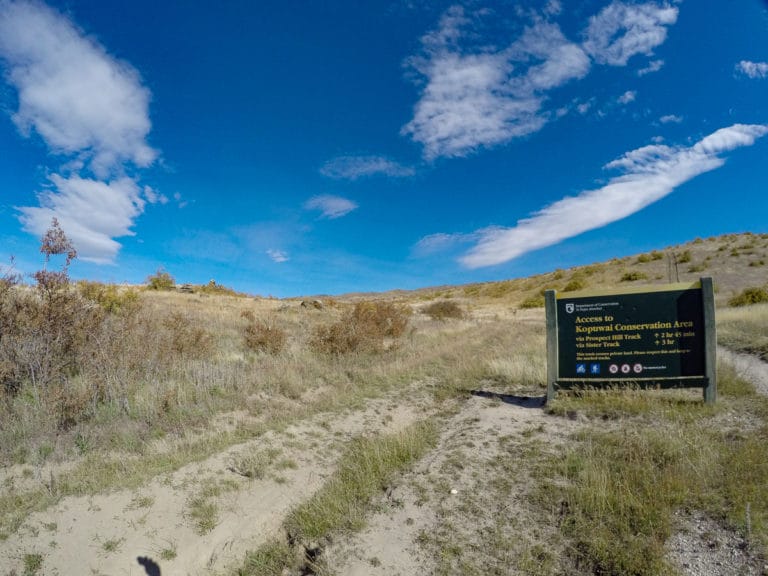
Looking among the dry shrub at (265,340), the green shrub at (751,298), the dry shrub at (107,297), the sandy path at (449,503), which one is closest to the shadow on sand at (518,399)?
the sandy path at (449,503)

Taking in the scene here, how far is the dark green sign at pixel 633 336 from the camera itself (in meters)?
6.46

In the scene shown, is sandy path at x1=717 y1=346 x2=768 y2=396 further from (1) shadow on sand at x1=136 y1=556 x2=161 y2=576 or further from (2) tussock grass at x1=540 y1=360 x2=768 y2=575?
(1) shadow on sand at x1=136 y1=556 x2=161 y2=576

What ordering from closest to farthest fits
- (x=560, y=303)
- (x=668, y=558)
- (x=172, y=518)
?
(x=668, y=558) < (x=172, y=518) < (x=560, y=303)

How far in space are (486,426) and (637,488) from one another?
255cm

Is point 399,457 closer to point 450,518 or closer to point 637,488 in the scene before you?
point 450,518

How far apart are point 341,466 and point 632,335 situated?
5.40 meters

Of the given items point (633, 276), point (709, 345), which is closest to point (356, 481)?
point (709, 345)

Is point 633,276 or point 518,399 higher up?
point 633,276

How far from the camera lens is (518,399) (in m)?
7.79

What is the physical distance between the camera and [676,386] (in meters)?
6.49

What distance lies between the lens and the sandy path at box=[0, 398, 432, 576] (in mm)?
3580

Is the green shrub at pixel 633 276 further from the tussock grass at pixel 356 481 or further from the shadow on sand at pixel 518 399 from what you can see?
the tussock grass at pixel 356 481

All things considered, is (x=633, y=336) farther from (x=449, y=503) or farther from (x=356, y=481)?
(x=356, y=481)

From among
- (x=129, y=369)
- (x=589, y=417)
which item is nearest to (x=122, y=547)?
(x=129, y=369)
